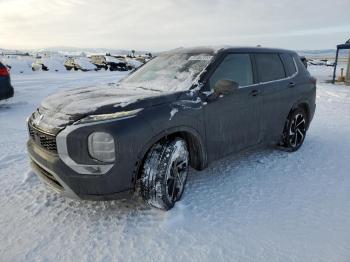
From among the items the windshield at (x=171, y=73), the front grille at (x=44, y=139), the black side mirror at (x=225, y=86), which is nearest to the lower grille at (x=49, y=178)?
the front grille at (x=44, y=139)

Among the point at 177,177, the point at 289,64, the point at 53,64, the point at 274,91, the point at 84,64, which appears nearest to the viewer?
the point at 177,177

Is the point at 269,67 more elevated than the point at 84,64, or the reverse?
the point at 269,67

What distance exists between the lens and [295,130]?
205 inches

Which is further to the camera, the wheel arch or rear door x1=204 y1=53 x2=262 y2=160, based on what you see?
rear door x1=204 y1=53 x2=262 y2=160

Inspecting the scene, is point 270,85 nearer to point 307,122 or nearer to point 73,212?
point 307,122

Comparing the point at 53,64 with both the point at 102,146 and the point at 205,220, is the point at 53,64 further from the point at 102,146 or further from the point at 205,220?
the point at 205,220

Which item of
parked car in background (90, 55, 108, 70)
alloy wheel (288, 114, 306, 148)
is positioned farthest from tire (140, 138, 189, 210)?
parked car in background (90, 55, 108, 70)

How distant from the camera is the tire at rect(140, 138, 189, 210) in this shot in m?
3.00

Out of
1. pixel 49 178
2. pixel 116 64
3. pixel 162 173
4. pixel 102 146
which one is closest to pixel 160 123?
pixel 162 173

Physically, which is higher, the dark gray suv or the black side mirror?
the black side mirror

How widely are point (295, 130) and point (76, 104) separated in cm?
356

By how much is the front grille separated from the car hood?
0.05 meters

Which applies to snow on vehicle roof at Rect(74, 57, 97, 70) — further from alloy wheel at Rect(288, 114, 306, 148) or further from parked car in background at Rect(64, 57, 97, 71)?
alloy wheel at Rect(288, 114, 306, 148)

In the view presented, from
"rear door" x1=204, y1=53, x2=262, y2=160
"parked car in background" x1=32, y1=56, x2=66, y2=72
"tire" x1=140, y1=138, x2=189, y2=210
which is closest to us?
"tire" x1=140, y1=138, x2=189, y2=210
